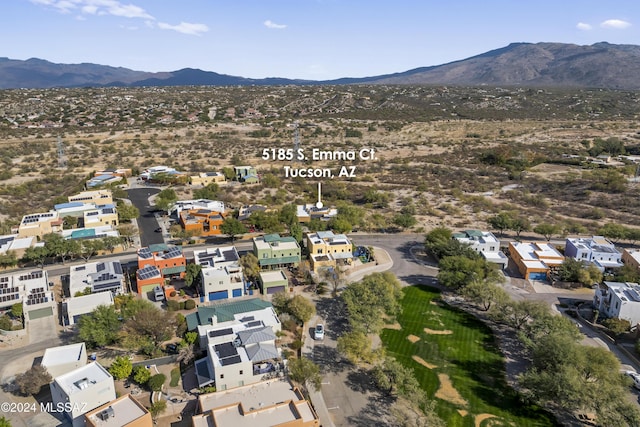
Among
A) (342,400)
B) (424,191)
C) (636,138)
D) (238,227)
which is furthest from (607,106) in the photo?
(342,400)

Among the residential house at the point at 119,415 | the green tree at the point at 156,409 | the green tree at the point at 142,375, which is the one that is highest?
the residential house at the point at 119,415

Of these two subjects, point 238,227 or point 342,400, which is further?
point 238,227

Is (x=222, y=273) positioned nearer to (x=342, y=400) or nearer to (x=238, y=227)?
(x=238, y=227)

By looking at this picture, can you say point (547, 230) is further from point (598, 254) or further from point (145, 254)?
point (145, 254)

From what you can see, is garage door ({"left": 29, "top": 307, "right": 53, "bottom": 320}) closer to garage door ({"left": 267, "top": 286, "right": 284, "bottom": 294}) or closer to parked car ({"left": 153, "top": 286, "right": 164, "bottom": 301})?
parked car ({"left": 153, "top": 286, "right": 164, "bottom": 301})

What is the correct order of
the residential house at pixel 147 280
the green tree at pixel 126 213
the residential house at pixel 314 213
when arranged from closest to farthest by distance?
the residential house at pixel 147 280
the residential house at pixel 314 213
the green tree at pixel 126 213

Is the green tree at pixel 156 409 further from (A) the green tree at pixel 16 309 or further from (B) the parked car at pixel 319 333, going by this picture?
(A) the green tree at pixel 16 309

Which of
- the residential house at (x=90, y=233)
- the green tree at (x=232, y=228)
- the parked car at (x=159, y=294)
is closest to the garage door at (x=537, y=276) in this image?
the green tree at (x=232, y=228)
